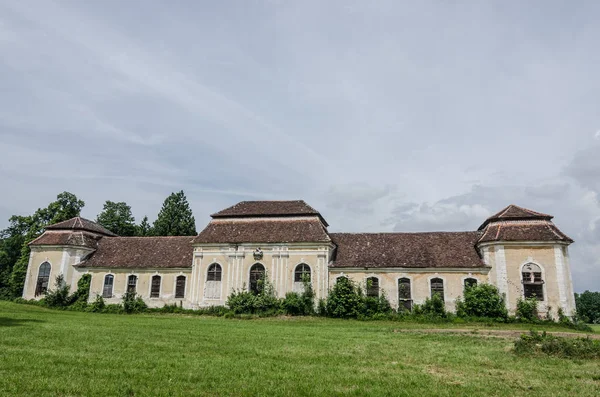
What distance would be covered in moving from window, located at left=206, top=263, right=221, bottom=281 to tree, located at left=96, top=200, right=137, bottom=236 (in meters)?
21.3

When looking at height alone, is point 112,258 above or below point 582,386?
above

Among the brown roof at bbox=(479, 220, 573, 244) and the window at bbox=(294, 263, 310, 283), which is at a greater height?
the brown roof at bbox=(479, 220, 573, 244)

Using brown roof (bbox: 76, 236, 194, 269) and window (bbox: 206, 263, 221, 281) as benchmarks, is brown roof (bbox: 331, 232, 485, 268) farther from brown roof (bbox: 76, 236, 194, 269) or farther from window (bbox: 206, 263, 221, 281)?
brown roof (bbox: 76, 236, 194, 269)

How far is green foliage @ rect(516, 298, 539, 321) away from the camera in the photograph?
24.9m

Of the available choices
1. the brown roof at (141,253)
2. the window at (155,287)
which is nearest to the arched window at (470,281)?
the brown roof at (141,253)

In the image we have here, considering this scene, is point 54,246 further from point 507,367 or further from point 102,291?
point 507,367

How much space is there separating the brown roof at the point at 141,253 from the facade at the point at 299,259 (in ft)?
0.27

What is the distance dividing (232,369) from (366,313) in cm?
1930

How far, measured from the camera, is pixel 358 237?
32.1 meters

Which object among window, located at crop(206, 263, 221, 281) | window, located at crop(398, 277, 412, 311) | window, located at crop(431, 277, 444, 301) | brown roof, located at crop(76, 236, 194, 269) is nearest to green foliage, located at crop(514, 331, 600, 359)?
window, located at crop(431, 277, 444, 301)

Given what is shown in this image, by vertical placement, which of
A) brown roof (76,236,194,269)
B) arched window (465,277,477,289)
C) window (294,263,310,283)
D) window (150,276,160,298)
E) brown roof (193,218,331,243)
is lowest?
window (150,276,160,298)

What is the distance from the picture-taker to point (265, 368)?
29.5 ft

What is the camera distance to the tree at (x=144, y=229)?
48188 mm

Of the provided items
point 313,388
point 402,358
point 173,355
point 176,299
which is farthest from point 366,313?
point 313,388
